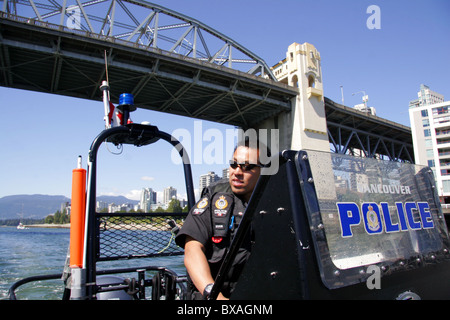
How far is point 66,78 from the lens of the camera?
2425 cm

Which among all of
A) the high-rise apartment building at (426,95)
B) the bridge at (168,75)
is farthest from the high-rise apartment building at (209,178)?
the high-rise apartment building at (426,95)

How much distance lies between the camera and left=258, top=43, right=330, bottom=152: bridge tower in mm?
29438

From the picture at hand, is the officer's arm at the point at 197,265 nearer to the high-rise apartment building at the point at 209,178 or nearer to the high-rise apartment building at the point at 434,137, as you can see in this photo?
the high-rise apartment building at the point at 209,178

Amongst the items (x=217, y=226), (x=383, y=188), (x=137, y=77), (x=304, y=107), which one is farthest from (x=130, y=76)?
(x=383, y=188)

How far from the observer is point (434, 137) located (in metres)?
50.8

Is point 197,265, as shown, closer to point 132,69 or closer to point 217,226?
point 217,226

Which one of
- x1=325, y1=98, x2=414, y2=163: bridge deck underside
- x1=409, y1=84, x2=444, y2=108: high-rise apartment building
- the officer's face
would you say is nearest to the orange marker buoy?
the officer's face

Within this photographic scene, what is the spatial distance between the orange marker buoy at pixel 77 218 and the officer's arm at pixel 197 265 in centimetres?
69

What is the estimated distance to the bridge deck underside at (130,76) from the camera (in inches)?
763

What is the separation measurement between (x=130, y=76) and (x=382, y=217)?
25.5 metres

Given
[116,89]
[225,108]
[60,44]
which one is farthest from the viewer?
[225,108]
